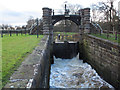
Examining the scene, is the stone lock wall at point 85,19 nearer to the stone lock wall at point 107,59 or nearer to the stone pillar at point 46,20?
the stone lock wall at point 107,59

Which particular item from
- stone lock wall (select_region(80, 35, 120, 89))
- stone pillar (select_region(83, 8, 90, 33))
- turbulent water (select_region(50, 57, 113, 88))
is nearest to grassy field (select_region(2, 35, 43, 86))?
turbulent water (select_region(50, 57, 113, 88))

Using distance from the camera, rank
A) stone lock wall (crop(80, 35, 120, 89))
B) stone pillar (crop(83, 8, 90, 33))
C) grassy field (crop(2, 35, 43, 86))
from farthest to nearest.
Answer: stone pillar (crop(83, 8, 90, 33)) → stone lock wall (crop(80, 35, 120, 89)) → grassy field (crop(2, 35, 43, 86))

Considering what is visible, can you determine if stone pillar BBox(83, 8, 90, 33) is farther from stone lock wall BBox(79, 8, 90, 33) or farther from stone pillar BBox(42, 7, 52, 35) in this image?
stone pillar BBox(42, 7, 52, 35)

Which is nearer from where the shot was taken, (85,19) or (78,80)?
(78,80)

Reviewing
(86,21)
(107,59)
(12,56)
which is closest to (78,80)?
(107,59)

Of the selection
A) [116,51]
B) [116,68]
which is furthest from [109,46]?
[116,68]

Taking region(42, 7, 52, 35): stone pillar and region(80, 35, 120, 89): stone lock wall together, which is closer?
region(80, 35, 120, 89): stone lock wall

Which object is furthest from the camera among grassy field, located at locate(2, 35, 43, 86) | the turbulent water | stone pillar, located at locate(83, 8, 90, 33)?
stone pillar, located at locate(83, 8, 90, 33)

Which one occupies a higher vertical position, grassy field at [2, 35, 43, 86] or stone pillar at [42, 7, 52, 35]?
stone pillar at [42, 7, 52, 35]

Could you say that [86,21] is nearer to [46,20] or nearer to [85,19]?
[85,19]

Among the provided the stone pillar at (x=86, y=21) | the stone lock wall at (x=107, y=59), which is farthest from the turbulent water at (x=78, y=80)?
the stone pillar at (x=86, y=21)

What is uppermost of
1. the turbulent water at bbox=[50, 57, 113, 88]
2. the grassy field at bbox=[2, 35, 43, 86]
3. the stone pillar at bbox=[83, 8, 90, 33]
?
the stone pillar at bbox=[83, 8, 90, 33]

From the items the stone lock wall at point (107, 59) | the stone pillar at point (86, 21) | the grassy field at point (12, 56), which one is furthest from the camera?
the stone pillar at point (86, 21)

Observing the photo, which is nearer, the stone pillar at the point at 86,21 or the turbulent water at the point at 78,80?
the turbulent water at the point at 78,80
